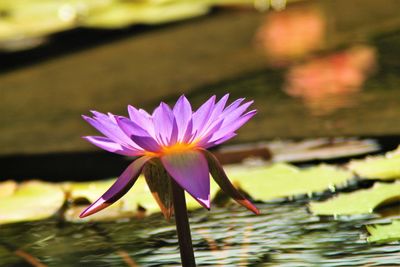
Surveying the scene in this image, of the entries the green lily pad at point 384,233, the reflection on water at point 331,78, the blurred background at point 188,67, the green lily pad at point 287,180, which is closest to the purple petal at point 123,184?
the green lily pad at point 384,233

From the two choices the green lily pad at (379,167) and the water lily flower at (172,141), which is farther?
the green lily pad at (379,167)

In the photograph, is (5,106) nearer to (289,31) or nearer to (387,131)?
(289,31)

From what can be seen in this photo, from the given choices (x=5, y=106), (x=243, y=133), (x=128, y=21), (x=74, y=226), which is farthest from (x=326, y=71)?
(x=128, y=21)

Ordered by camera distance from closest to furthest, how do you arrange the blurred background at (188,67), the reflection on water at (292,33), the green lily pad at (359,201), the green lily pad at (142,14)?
the green lily pad at (359,201), the blurred background at (188,67), the reflection on water at (292,33), the green lily pad at (142,14)

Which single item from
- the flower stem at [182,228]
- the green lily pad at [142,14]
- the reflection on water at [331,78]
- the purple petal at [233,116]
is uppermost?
the green lily pad at [142,14]

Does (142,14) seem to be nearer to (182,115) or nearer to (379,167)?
(379,167)

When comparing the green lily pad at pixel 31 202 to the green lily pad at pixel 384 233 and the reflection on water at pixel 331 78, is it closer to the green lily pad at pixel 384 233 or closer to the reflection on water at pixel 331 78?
the green lily pad at pixel 384 233

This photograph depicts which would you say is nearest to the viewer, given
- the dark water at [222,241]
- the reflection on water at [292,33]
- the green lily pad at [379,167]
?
the dark water at [222,241]

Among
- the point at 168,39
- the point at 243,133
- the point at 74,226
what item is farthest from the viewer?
the point at 168,39
